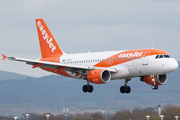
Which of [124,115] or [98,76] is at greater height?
[98,76]

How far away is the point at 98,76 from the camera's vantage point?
54.7 meters

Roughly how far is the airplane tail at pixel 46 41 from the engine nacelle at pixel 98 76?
476 inches

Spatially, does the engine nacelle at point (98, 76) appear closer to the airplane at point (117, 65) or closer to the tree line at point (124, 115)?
the airplane at point (117, 65)

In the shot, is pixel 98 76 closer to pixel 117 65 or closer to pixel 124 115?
pixel 117 65

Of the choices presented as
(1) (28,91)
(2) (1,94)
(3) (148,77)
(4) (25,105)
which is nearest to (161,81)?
(3) (148,77)

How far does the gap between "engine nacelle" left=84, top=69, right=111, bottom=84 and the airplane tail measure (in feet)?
39.7

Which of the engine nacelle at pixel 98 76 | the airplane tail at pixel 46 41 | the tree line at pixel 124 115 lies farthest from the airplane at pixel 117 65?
the airplane tail at pixel 46 41

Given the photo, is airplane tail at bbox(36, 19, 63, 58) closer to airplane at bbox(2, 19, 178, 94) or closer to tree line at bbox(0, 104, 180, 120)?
airplane at bbox(2, 19, 178, 94)

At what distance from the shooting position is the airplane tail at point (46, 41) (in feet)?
222

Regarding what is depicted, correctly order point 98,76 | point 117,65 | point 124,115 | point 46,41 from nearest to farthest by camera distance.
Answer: point 98,76
point 117,65
point 124,115
point 46,41

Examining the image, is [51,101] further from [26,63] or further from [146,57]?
[146,57]

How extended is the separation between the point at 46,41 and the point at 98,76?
1717cm

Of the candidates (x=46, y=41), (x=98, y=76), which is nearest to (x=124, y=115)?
(x=98, y=76)

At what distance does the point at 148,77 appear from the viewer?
5934 centimetres
